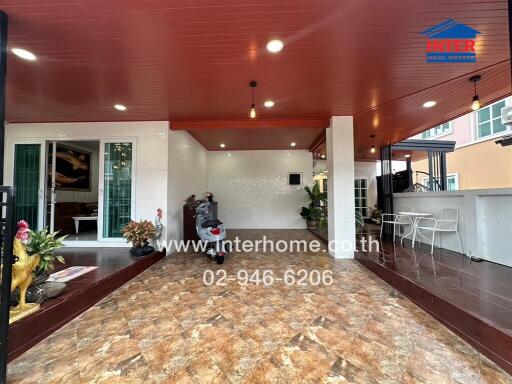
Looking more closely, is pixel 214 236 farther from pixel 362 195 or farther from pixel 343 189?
pixel 362 195

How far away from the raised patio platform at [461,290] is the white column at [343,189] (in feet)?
1.26

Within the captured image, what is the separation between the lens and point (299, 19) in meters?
1.84

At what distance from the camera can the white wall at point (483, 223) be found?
117 inches

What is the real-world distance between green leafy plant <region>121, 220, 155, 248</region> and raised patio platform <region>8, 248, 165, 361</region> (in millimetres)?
266

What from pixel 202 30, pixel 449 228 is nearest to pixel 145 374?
pixel 202 30

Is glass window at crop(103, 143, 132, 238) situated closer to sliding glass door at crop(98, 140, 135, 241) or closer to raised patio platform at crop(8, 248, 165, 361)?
sliding glass door at crop(98, 140, 135, 241)

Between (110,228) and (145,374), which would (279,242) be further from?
(145,374)

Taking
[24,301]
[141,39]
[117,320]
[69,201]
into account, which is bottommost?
[117,320]

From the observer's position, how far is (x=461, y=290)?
7.20 feet

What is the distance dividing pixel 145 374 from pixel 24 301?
134cm

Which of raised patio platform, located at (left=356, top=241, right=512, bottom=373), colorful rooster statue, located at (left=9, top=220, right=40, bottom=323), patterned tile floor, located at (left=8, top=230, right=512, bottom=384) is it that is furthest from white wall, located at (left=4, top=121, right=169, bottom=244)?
raised patio platform, located at (left=356, top=241, right=512, bottom=373)

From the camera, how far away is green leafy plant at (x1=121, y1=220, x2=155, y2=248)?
12.1 feet

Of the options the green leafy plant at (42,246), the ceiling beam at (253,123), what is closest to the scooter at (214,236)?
the ceiling beam at (253,123)

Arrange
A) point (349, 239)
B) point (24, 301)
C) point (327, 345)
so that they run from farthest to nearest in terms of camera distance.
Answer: point (349, 239)
point (24, 301)
point (327, 345)
